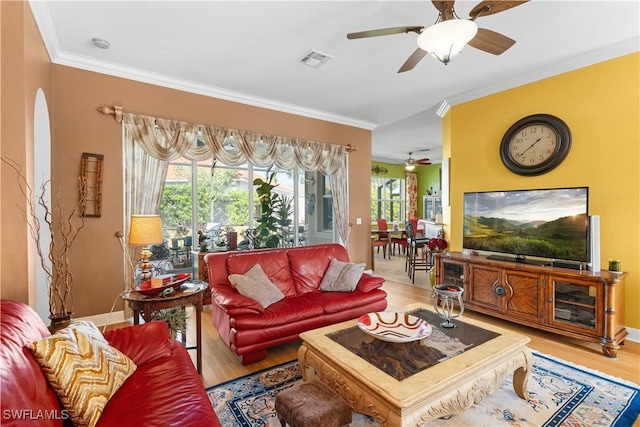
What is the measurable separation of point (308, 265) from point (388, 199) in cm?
765

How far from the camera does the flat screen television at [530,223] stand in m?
3.12

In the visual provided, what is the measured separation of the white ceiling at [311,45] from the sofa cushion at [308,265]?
7.25 feet

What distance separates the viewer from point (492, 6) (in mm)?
1934

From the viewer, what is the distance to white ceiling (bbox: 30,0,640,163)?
2.52m

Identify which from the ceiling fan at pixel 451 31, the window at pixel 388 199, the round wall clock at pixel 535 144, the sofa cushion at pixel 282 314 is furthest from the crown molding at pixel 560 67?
the window at pixel 388 199

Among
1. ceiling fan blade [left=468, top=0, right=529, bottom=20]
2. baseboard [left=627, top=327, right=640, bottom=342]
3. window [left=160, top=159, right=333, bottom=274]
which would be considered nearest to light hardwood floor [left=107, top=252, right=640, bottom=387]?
baseboard [left=627, top=327, right=640, bottom=342]

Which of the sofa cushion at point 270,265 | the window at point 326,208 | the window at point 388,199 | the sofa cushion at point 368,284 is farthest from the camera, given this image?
the window at point 388,199

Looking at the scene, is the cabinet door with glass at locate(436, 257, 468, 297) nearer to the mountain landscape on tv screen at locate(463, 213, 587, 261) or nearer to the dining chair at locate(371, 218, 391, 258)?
the mountain landscape on tv screen at locate(463, 213, 587, 261)

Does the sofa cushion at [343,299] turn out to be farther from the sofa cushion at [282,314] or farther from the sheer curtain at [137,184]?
the sheer curtain at [137,184]

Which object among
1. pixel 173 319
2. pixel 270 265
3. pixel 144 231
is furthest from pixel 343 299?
pixel 144 231

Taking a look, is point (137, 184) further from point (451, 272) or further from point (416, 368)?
point (451, 272)

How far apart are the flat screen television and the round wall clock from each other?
1.39 feet

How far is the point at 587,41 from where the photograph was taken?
303 centimetres

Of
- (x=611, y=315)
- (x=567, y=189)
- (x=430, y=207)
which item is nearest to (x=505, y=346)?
(x=611, y=315)
